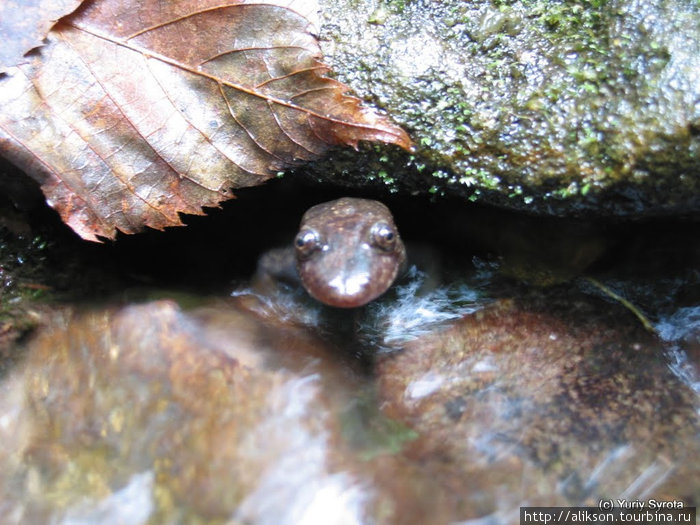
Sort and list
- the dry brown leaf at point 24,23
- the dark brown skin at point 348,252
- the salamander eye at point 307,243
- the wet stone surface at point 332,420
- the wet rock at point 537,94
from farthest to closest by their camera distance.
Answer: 1. the salamander eye at point 307,243
2. the dark brown skin at point 348,252
3. the dry brown leaf at point 24,23
4. the wet rock at point 537,94
5. the wet stone surface at point 332,420

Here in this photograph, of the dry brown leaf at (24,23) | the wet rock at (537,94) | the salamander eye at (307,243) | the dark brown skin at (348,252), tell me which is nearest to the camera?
the wet rock at (537,94)

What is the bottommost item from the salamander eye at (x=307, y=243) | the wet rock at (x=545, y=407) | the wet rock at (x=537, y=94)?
the wet rock at (x=545, y=407)

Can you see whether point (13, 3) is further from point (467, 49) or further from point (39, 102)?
point (467, 49)

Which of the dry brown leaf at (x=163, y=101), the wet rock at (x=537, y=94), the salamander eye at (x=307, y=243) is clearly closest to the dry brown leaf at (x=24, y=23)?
the dry brown leaf at (x=163, y=101)

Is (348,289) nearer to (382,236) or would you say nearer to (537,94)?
(382,236)

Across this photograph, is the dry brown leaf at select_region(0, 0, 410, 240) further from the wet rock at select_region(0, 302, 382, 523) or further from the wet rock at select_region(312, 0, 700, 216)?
the wet rock at select_region(0, 302, 382, 523)

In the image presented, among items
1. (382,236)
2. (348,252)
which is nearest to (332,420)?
(348,252)

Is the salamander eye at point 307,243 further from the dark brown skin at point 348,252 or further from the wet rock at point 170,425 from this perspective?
the wet rock at point 170,425
